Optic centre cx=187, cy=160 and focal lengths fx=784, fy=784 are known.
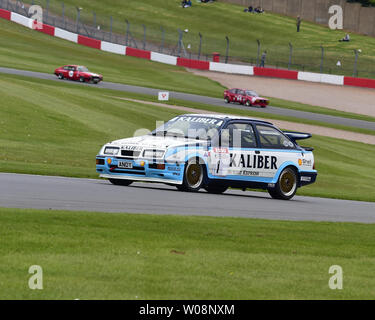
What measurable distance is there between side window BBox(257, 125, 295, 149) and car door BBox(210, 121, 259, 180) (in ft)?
0.96

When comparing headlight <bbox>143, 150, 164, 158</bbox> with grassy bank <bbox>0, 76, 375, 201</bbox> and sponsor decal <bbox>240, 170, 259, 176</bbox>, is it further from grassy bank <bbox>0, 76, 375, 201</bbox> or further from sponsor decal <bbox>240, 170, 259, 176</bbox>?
grassy bank <bbox>0, 76, 375, 201</bbox>

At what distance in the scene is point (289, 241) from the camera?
10.1 meters

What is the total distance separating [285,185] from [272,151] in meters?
0.83

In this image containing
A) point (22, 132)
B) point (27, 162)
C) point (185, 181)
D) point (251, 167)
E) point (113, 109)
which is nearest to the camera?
point (185, 181)

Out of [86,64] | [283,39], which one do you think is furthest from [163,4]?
[86,64]

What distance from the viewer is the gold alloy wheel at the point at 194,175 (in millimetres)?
15023

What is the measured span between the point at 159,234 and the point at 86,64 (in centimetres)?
5554

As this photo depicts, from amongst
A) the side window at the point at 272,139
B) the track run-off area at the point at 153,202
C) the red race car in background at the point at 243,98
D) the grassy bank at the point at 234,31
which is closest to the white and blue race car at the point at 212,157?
the side window at the point at 272,139

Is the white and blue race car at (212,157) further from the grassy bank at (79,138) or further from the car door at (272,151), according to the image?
the grassy bank at (79,138)

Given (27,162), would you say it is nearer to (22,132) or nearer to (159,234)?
(22,132)

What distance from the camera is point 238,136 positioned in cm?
1609

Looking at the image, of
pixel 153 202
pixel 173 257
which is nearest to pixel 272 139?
pixel 153 202

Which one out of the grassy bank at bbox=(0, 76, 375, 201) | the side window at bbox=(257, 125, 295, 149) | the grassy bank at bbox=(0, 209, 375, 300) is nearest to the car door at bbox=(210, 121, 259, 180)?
the side window at bbox=(257, 125, 295, 149)
